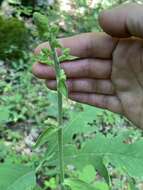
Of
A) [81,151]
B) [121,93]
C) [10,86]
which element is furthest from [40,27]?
[10,86]

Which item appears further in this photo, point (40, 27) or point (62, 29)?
point (62, 29)

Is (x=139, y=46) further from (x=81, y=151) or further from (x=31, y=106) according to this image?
(x=31, y=106)

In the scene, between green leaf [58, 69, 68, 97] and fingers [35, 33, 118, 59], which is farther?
fingers [35, 33, 118, 59]

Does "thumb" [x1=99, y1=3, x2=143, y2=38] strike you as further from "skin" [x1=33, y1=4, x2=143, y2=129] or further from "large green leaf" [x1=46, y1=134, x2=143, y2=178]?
"large green leaf" [x1=46, y1=134, x2=143, y2=178]

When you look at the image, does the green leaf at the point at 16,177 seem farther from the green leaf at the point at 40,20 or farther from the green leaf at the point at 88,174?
the green leaf at the point at 88,174

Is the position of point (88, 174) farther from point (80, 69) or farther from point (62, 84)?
point (62, 84)

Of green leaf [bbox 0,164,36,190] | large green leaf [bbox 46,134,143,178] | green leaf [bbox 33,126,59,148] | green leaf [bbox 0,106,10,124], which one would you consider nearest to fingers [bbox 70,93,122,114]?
green leaf [bbox 0,106,10,124]
